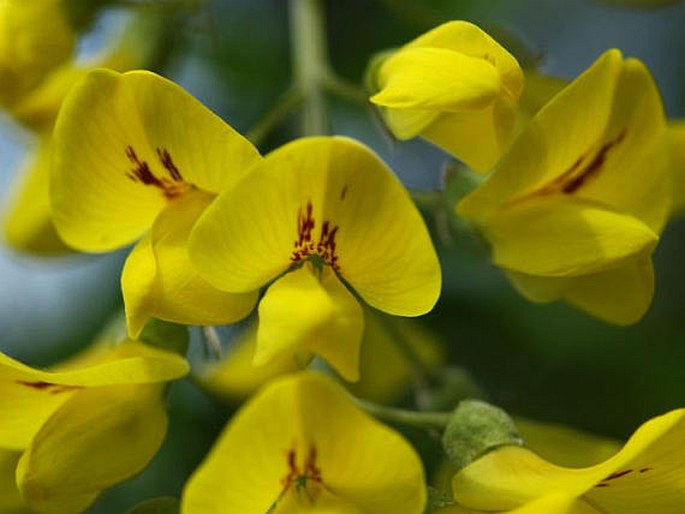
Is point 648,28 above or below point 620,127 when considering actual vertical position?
below

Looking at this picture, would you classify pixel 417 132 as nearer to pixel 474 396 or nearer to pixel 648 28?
pixel 474 396

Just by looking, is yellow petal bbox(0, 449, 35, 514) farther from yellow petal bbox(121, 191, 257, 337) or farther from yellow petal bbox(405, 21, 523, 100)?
yellow petal bbox(405, 21, 523, 100)

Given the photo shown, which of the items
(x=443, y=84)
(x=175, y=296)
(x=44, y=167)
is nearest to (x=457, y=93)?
(x=443, y=84)

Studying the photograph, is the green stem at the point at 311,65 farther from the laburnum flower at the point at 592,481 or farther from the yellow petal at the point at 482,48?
the laburnum flower at the point at 592,481

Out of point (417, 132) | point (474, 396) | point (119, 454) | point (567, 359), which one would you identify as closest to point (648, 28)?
point (567, 359)

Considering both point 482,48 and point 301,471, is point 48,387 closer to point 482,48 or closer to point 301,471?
point 301,471

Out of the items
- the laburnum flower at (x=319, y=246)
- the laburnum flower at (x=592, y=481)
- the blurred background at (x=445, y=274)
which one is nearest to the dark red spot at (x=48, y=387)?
the laburnum flower at (x=319, y=246)

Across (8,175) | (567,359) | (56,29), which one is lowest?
(567,359)
